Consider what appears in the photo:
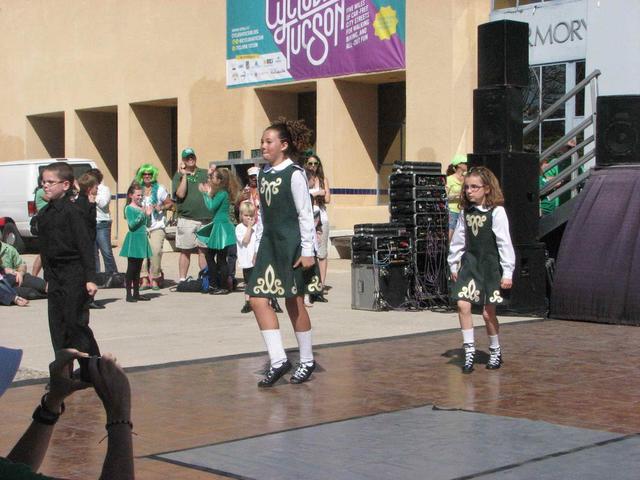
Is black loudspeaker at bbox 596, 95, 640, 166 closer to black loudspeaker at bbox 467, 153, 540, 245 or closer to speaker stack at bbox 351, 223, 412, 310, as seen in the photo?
black loudspeaker at bbox 467, 153, 540, 245

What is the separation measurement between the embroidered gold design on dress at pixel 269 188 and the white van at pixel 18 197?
1600 centimetres

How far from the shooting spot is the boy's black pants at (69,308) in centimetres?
783

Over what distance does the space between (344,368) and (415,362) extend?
0.63 m

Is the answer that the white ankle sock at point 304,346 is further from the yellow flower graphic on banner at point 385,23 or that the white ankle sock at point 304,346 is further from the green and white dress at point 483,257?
the yellow flower graphic on banner at point 385,23

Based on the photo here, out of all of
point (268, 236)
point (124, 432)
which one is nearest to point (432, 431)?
point (268, 236)

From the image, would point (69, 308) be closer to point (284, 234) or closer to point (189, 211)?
point (284, 234)

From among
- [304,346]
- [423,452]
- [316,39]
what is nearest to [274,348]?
[304,346]

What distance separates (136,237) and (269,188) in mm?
6493

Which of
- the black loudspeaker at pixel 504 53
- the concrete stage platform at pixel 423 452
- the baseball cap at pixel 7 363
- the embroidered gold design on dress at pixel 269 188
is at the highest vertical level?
the black loudspeaker at pixel 504 53

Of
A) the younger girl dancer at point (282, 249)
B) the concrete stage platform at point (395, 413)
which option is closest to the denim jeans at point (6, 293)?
the concrete stage platform at point (395, 413)

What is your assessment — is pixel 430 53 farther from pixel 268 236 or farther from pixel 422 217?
pixel 268 236

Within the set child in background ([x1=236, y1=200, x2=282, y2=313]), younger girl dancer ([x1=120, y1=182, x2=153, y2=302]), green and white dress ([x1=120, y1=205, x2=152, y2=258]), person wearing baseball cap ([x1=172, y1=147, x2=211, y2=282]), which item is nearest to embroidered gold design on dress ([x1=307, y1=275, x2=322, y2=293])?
child in background ([x1=236, y1=200, x2=282, y2=313])

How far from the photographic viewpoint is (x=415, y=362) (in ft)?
29.9

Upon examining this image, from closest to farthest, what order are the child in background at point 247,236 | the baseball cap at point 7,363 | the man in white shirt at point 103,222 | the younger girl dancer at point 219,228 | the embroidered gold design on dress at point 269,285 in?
the baseball cap at point 7,363 < the embroidered gold design on dress at point 269,285 < the child in background at point 247,236 < the younger girl dancer at point 219,228 < the man in white shirt at point 103,222
